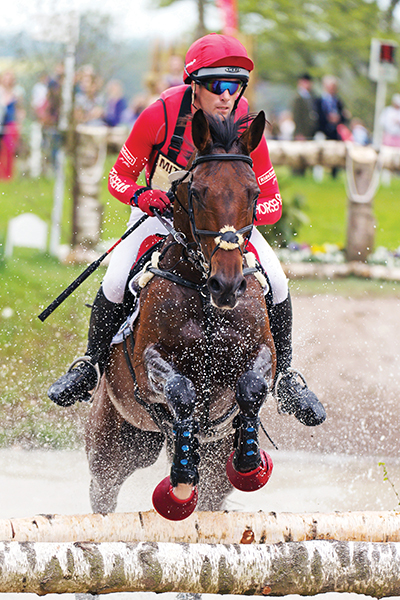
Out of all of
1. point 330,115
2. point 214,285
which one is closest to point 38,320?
point 214,285

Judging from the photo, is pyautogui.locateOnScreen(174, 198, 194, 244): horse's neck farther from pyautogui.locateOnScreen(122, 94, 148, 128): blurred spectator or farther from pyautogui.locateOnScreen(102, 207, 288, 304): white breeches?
pyautogui.locateOnScreen(122, 94, 148, 128): blurred spectator

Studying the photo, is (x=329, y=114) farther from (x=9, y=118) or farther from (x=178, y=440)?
(x=178, y=440)

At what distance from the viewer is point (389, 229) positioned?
1521 cm

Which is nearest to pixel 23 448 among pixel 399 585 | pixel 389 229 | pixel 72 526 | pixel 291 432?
pixel 291 432

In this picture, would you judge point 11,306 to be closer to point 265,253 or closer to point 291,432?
point 291,432

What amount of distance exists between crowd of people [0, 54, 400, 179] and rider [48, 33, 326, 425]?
19.3 feet

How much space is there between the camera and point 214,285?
11.3 ft

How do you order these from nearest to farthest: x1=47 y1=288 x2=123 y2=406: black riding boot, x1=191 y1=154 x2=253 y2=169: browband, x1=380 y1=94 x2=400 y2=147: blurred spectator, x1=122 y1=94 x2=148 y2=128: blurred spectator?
x1=191 y1=154 x2=253 y2=169: browband → x1=47 y1=288 x2=123 y2=406: black riding boot → x1=122 y1=94 x2=148 y2=128: blurred spectator → x1=380 y1=94 x2=400 y2=147: blurred spectator

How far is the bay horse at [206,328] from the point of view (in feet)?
11.9

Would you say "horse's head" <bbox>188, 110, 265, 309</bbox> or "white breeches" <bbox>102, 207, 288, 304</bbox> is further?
"white breeches" <bbox>102, 207, 288, 304</bbox>

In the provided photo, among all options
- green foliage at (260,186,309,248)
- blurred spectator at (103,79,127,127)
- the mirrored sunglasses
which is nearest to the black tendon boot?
the mirrored sunglasses

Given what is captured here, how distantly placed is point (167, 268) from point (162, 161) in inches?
23.8

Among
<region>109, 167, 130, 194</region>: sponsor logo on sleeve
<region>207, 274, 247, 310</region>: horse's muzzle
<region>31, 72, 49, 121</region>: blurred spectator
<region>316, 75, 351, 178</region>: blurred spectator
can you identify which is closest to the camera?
<region>207, 274, 247, 310</region>: horse's muzzle

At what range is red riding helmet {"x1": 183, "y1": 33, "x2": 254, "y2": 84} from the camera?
4.05 meters
